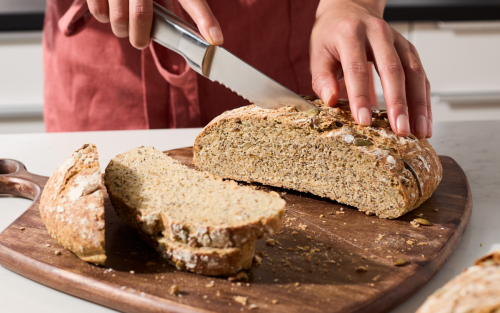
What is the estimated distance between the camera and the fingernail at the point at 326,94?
1954 mm

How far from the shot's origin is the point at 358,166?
185 centimetres

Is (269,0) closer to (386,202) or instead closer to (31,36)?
(386,202)

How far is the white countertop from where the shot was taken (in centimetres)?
138

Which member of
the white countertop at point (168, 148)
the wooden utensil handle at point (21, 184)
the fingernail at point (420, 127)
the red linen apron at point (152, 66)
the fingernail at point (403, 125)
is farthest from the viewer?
the red linen apron at point (152, 66)

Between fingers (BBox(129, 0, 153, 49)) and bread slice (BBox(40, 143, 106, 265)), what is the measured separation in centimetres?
54

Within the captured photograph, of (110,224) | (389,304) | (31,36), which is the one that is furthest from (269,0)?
(31,36)

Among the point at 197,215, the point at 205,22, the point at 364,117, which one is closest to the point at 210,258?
the point at 197,215

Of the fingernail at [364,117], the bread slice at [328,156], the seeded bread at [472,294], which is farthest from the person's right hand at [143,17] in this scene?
the seeded bread at [472,294]

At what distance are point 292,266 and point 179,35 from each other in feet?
3.31

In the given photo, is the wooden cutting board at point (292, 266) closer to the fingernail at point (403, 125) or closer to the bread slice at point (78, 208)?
the bread slice at point (78, 208)

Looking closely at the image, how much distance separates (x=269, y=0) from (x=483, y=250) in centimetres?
178

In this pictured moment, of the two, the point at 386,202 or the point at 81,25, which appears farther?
the point at 81,25

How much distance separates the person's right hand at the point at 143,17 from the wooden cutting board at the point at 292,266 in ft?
2.26

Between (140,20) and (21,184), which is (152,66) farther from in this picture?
(21,184)
